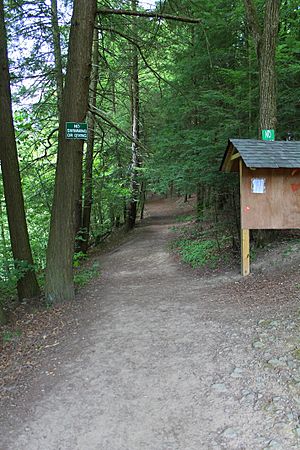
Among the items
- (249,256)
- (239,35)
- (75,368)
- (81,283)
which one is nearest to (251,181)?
(249,256)

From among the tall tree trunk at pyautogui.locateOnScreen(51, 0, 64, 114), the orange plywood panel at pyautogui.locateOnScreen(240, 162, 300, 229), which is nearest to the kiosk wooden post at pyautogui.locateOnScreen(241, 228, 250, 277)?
the orange plywood panel at pyautogui.locateOnScreen(240, 162, 300, 229)

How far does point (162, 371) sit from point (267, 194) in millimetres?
4805

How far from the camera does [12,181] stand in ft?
22.7

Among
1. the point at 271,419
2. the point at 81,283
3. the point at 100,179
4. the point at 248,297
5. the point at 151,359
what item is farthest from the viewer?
the point at 100,179

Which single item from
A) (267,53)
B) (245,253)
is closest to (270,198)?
(245,253)

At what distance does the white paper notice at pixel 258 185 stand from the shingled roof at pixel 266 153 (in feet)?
1.67

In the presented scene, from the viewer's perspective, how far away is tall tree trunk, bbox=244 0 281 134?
796cm

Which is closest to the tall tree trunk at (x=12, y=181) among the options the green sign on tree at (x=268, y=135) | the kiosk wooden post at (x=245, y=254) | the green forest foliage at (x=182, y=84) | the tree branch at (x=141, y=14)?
the green forest foliage at (x=182, y=84)

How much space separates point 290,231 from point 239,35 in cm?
667

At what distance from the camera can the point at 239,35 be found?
1138 centimetres

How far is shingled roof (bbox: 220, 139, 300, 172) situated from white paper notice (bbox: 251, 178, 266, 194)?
51 centimetres

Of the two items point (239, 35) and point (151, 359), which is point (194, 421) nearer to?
point (151, 359)

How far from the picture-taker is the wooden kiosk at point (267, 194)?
295 inches

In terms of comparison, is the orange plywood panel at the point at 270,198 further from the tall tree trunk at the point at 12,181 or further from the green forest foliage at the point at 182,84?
the tall tree trunk at the point at 12,181
